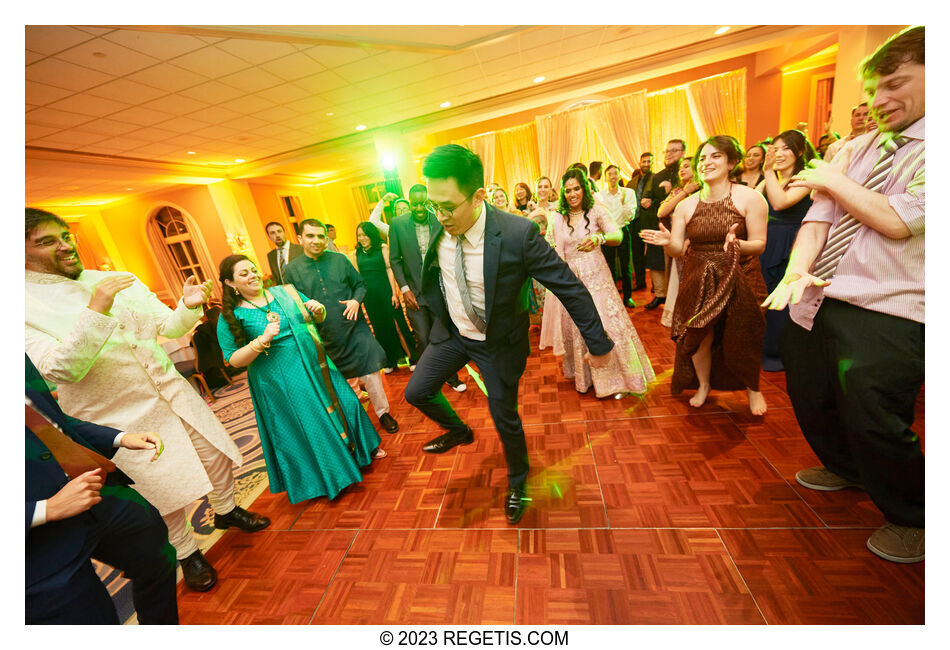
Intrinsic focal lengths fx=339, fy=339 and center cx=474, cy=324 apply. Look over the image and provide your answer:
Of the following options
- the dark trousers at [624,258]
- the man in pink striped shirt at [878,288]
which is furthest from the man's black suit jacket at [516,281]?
the dark trousers at [624,258]

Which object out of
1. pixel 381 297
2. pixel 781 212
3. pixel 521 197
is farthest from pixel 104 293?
pixel 521 197

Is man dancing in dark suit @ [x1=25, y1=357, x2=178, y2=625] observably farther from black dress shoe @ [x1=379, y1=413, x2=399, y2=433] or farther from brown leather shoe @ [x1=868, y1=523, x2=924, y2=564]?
brown leather shoe @ [x1=868, y1=523, x2=924, y2=564]

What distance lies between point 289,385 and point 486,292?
3.86 ft

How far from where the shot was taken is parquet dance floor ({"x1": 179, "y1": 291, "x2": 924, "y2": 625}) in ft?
4.09

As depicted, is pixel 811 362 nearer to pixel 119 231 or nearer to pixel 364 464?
pixel 364 464

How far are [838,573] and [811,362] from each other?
30.5 inches

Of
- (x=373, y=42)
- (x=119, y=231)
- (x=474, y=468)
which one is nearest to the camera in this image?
(x=474, y=468)

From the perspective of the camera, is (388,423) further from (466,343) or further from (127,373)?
(127,373)

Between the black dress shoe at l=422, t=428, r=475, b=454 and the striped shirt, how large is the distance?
1893 mm

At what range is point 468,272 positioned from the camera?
60.0 inches

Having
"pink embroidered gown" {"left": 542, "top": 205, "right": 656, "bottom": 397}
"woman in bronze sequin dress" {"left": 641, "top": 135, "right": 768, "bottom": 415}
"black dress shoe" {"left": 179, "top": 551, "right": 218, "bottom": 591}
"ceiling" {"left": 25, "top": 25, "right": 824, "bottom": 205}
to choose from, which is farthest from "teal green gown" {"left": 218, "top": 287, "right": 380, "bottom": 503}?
"ceiling" {"left": 25, "top": 25, "right": 824, "bottom": 205}

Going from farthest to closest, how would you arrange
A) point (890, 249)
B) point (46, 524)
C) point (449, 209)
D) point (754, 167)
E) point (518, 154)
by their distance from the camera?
point (518, 154) → point (754, 167) → point (449, 209) → point (890, 249) → point (46, 524)

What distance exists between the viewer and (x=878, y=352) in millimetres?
1110

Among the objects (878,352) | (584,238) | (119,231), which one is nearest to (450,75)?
(584,238)
